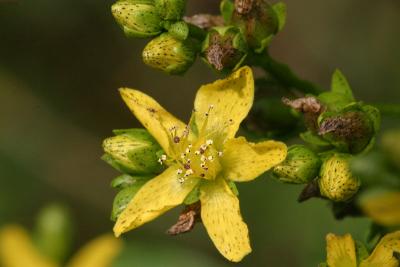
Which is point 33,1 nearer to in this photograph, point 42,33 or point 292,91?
point 42,33

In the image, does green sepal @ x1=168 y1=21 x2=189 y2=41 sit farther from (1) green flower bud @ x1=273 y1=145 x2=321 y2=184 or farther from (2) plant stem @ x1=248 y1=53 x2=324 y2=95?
(1) green flower bud @ x1=273 y1=145 x2=321 y2=184

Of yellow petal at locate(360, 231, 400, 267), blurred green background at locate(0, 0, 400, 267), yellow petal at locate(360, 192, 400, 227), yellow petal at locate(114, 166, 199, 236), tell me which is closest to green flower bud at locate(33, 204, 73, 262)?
yellow petal at locate(114, 166, 199, 236)

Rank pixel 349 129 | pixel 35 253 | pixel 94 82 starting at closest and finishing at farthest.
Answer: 1. pixel 349 129
2. pixel 35 253
3. pixel 94 82

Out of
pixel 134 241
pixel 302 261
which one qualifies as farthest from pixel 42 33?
pixel 302 261

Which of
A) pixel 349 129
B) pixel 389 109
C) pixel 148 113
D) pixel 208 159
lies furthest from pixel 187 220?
pixel 389 109

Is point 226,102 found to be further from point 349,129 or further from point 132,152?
point 349,129
